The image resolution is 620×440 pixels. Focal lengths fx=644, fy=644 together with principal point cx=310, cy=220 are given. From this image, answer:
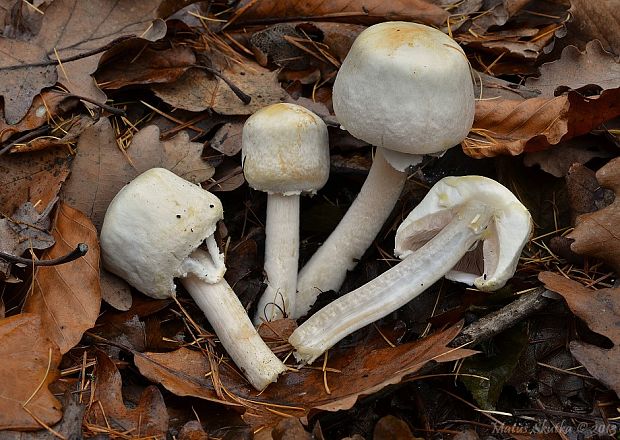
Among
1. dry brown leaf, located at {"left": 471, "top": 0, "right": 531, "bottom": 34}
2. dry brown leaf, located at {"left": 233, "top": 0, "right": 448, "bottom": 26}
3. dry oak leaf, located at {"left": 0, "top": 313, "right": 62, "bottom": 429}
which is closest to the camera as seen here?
dry oak leaf, located at {"left": 0, "top": 313, "right": 62, "bottom": 429}

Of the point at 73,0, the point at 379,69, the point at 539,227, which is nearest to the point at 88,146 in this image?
the point at 73,0

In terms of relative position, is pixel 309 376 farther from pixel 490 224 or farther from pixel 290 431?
pixel 490 224

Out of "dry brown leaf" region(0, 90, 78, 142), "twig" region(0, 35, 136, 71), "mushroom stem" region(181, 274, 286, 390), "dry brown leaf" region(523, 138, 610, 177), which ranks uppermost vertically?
"twig" region(0, 35, 136, 71)

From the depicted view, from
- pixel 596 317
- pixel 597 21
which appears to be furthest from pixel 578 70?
pixel 596 317

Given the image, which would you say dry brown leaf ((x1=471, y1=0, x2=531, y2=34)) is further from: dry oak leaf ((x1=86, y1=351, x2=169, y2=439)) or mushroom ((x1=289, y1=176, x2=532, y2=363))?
dry oak leaf ((x1=86, y1=351, x2=169, y2=439))

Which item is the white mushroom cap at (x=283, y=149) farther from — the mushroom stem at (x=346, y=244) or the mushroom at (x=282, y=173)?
the mushroom stem at (x=346, y=244)

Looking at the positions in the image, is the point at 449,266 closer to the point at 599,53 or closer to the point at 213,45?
the point at 599,53

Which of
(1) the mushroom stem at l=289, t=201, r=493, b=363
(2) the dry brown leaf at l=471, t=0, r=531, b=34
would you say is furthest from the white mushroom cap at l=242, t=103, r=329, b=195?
(2) the dry brown leaf at l=471, t=0, r=531, b=34
